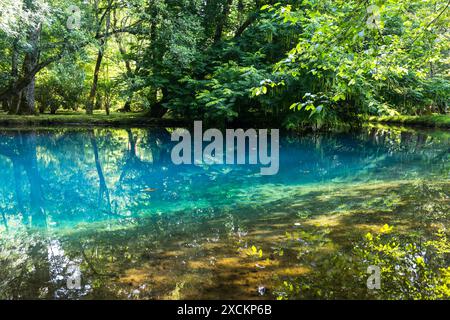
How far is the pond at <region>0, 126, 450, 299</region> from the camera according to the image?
3.01 m

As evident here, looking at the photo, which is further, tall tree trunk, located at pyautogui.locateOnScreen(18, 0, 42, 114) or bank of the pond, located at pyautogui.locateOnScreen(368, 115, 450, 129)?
bank of the pond, located at pyautogui.locateOnScreen(368, 115, 450, 129)

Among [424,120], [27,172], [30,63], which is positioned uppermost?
[30,63]

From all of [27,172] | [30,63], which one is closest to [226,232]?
[27,172]

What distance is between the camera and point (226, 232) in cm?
451

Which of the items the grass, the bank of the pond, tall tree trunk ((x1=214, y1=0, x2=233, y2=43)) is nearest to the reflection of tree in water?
the grass

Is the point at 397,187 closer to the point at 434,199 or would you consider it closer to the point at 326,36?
the point at 434,199

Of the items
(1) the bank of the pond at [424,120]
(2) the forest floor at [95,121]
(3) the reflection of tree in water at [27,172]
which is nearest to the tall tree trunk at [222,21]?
(2) the forest floor at [95,121]

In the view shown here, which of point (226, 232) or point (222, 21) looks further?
point (222, 21)

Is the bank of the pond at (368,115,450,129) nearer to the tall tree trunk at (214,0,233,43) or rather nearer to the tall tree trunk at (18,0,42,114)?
the tall tree trunk at (214,0,233,43)

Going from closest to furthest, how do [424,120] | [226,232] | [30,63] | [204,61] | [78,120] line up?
[226,232] → [30,63] → [204,61] → [78,120] → [424,120]

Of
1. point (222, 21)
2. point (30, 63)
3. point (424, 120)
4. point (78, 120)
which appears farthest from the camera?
point (424, 120)

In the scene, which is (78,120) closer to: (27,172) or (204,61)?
(204,61)

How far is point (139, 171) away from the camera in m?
9.84

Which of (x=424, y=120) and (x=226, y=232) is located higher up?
(x=424, y=120)
